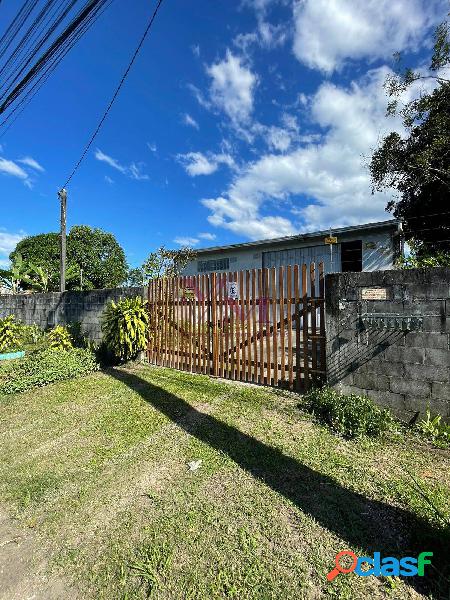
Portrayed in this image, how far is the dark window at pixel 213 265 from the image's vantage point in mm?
14352

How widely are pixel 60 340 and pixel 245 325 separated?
5926 mm

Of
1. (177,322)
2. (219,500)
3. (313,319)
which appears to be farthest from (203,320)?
(219,500)

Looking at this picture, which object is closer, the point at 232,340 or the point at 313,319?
the point at 313,319

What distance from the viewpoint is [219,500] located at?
2.58m

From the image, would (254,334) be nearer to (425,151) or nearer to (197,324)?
(197,324)

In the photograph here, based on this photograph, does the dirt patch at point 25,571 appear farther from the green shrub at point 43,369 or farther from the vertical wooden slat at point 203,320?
the green shrub at point 43,369

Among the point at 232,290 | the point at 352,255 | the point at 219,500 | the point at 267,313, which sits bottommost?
the point at 219,500

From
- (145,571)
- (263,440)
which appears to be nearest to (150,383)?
(263,440)

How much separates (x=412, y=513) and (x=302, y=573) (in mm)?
991

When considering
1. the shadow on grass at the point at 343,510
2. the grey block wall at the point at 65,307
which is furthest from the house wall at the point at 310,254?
the shadow on grass at the point at 343,510

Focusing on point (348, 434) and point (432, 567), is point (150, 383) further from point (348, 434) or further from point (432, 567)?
point (432, 567)

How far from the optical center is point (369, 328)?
3.97 meters

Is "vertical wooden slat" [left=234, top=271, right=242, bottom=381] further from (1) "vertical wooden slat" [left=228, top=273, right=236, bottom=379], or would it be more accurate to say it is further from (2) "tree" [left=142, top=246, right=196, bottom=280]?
(2) "tree" [left=142, top=246, right=196, bottom=280]

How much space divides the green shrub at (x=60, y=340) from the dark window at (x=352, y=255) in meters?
9.24
